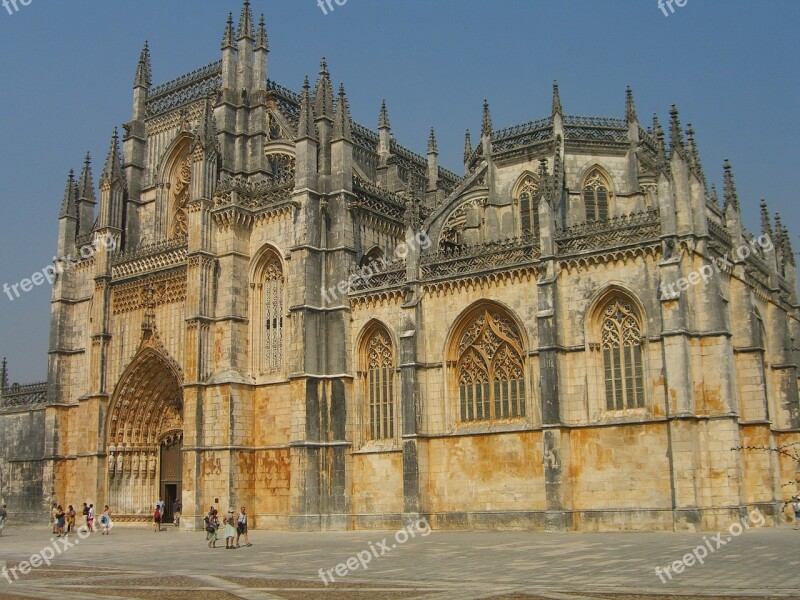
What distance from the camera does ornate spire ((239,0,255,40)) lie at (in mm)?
42125

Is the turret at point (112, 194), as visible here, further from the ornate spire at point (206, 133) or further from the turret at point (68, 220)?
the ornate spire at point (206, 133)

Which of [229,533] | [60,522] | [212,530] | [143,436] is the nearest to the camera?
[229,533]

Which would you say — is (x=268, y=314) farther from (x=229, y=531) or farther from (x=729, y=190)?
(x=729, y=190)

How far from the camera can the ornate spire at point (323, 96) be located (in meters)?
37.8

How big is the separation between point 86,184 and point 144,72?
269 inches

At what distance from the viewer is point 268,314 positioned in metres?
37.6

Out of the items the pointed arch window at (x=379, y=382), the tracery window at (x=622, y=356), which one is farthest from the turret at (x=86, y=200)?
the tracery window at (x=622, y=356)

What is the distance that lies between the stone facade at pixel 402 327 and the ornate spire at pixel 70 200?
0.14 m

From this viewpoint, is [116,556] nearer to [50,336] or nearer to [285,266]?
[285,266]

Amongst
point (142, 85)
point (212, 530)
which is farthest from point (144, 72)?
point (212, 530)

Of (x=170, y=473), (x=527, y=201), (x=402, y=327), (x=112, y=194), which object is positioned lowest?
(x=170, y=473)

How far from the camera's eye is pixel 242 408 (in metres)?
36.3

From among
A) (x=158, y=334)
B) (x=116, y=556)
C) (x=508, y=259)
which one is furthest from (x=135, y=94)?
(x=116, y=556)

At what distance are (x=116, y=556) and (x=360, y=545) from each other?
23.3 feet
